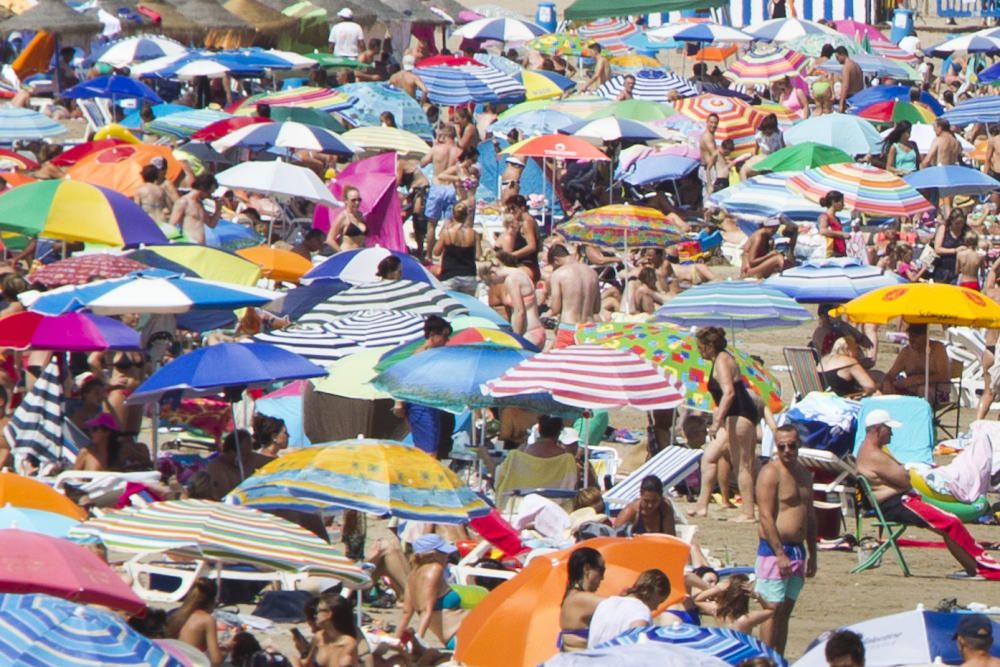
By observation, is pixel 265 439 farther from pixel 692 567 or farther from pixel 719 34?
pixel 719 34

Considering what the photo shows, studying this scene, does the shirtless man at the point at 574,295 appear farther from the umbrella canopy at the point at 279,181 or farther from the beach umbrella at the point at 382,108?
the beach umbrella at the point at 382,108

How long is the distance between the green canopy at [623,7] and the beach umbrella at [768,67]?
436 cm

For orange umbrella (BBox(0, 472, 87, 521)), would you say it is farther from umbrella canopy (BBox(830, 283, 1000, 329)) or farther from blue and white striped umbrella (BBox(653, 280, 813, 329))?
umbrella canopy (BBox(830, 283, 1000, 329))

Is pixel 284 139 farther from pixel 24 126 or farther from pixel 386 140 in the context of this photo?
pixel 24 126

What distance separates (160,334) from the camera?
583 inches

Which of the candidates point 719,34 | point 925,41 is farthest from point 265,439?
point 925,41

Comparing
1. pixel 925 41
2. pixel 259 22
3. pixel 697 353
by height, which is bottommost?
pixel 925 41

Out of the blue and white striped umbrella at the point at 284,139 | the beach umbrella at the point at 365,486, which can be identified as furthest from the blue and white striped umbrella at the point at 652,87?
the beach umbrella at the point at 365,486

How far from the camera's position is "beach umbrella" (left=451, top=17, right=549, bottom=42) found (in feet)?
109

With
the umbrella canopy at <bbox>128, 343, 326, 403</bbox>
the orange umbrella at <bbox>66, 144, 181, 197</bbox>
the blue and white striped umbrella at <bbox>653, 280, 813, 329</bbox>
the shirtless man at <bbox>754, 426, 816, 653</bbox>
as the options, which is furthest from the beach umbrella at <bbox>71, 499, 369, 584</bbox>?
the orange umbrella at <bbox>66, 144, 181, 197</bbox>

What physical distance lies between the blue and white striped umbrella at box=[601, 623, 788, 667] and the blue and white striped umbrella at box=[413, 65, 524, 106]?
63.0ft

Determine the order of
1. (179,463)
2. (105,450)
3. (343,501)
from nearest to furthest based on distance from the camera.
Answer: (343,501) → (105,450) → (179,463)

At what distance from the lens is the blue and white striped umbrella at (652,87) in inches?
1073

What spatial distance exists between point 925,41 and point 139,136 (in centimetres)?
1794
